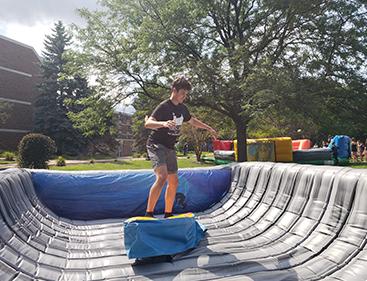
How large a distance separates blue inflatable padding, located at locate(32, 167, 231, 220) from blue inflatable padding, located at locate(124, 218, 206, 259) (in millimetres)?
1788

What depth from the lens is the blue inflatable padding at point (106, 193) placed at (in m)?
4.79

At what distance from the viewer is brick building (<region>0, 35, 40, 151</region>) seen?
3294 centimetres

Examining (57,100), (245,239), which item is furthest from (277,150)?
(57,100)

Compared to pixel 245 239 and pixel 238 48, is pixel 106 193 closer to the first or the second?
pixel 245 239

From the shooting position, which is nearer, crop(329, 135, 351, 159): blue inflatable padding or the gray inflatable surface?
the gray inflatable surface

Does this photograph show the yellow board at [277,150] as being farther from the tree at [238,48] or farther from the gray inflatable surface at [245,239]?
the gray inflatable surface at [245,239]

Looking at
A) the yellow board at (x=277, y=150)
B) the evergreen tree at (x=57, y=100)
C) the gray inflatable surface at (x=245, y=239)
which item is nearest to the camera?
the gray inflatable surface at (x=245, y=239)

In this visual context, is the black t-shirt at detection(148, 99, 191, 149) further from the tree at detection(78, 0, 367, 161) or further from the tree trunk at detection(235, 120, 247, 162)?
the tree trunk at detection(235, 120, 247, 162)

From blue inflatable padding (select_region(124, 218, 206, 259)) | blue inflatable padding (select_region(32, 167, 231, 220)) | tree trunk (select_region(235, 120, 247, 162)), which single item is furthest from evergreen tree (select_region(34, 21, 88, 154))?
blue inflatable padding (select_region(124, 218, 206, 259))

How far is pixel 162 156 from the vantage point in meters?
3.67

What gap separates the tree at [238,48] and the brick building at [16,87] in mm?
23207

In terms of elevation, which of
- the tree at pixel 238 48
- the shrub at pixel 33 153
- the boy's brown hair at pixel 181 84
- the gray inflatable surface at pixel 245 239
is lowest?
the gray inflatable surface at pixel 245 239

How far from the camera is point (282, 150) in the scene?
555 inches

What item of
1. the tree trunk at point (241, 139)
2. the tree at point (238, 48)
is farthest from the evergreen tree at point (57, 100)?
the tree trunk at point (241, 139)
